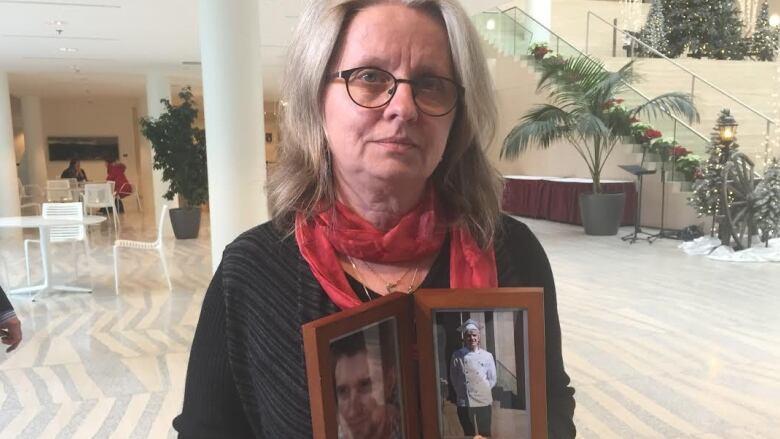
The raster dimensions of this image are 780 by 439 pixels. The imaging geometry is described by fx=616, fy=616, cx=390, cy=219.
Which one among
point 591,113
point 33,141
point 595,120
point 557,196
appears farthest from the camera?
point 33,141

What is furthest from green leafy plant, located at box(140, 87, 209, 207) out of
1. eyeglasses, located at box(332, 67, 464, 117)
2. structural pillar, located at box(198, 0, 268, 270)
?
eyeglasses, located at box(332, 67, 464, 117)

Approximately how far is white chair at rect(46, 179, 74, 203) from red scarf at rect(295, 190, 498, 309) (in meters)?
12.5

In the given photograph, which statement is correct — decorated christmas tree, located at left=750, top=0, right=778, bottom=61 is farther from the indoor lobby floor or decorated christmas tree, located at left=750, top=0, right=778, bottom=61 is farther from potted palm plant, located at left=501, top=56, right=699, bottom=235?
the indoor lobby floor

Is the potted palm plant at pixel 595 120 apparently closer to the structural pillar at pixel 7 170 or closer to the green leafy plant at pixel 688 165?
the green leafy plant at pixel 688 165

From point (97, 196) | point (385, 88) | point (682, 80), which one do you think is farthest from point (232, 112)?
point (682, 80)

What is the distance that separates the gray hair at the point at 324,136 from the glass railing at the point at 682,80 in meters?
11.0

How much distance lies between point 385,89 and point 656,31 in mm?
17030

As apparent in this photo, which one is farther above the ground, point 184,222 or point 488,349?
point 488,349

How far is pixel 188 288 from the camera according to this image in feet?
20.5

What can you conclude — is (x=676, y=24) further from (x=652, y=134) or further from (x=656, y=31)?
(x=652, y=134)

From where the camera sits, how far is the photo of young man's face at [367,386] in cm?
73

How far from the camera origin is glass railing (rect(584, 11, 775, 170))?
10805 millimetres

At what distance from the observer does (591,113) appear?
9.60 m

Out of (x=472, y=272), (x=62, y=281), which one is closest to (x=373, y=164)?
(x=472, y=272)
